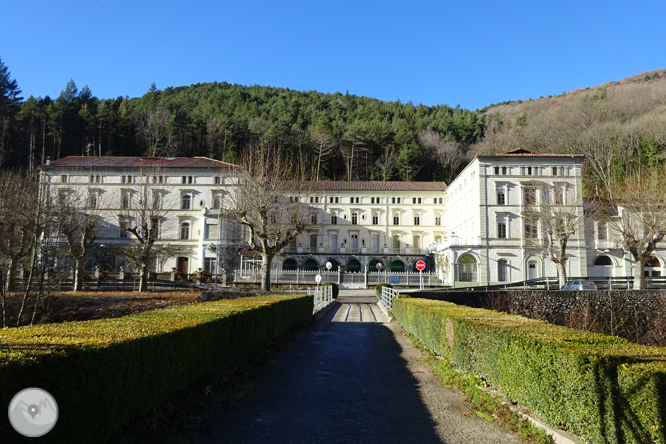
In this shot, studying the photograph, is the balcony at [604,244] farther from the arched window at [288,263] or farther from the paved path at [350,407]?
the paved path at [350,407]

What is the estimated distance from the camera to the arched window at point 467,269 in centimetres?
4425

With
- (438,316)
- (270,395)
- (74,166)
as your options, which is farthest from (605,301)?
(74,166)

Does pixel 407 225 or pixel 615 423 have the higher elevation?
pixel 407 225

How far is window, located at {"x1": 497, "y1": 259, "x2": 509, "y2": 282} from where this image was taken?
44.1 metres

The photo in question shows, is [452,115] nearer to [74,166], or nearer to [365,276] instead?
[365,276]

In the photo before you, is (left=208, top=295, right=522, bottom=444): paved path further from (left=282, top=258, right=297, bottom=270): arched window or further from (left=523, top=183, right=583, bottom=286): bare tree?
(left=282, top=258, right=297, bottom=270): arched window

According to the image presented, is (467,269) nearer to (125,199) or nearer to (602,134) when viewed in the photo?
(602,134)

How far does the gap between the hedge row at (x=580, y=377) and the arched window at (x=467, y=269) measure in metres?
38.6

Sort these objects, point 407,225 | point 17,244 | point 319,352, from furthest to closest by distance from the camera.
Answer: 1. point 407,225
2. point 17,244
3. point 319,352

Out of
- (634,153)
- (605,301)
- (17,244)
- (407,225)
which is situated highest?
(634,153)

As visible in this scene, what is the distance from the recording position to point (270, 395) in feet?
22.8

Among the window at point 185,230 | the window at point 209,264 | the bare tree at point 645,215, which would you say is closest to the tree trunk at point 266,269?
the window at point 209,264

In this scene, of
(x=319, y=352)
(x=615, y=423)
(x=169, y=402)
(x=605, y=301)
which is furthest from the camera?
(x=605, y=301)

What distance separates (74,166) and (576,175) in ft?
174
